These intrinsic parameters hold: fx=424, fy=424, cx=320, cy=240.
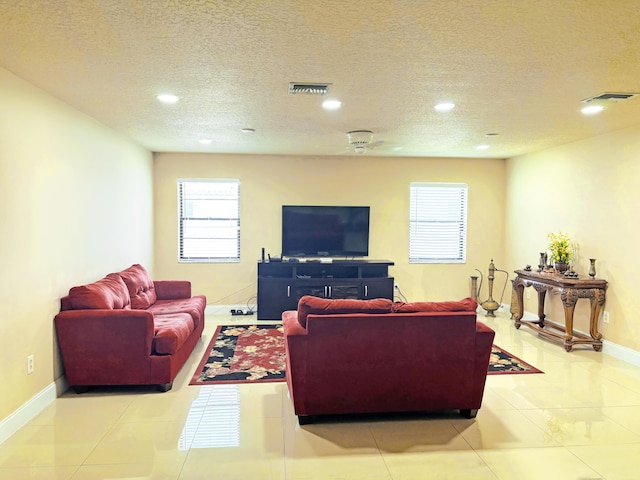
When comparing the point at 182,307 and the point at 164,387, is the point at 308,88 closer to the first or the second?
the point at 164,387

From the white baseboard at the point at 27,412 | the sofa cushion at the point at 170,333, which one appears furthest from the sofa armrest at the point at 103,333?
the white baseboard at the point at 27,412

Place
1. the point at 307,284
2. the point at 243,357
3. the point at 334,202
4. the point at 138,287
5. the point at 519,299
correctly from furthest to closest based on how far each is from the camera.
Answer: the point at 334,202 < the point at 307,284 < the point at 519,299 < the point at 138,287 < the point at 243,357

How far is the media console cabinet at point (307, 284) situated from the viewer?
623 cm

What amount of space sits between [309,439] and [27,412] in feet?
6.69

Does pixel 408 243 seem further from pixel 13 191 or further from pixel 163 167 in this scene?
pixel 13 191

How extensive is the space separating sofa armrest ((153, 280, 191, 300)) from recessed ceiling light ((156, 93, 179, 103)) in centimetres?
261

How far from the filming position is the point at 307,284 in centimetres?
626

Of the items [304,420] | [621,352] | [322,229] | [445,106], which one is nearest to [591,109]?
[445,106]

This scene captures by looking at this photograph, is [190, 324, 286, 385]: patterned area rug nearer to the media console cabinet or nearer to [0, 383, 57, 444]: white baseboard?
the media console cabinet

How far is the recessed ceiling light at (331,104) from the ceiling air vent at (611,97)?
79.9 inches

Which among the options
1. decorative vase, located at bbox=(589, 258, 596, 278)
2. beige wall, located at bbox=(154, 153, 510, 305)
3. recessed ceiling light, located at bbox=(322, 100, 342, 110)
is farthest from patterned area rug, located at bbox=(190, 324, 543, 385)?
recessed ceiling light, located at bbox=(322, 100, 342, 110)

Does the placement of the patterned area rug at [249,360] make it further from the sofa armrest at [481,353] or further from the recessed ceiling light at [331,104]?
the recessed ceiling light at [331,104]

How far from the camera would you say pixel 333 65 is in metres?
2.74

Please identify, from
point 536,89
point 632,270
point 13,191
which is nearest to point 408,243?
point 632,270
